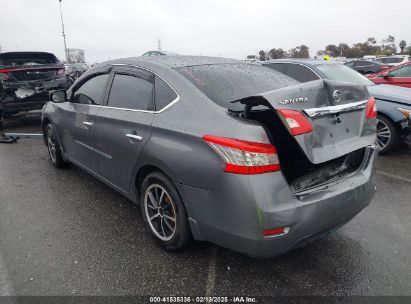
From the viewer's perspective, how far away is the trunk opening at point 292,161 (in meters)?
2.37

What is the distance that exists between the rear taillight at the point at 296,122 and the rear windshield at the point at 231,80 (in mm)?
424

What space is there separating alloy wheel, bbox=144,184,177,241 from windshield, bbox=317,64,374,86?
484 cm

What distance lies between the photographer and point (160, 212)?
2.85 meters

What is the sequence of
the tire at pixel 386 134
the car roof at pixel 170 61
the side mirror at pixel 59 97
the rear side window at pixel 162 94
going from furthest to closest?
1. the tire at pixel 386 134
2. the side mirror at pixel 59 97
3. the car roof at pixel 170 61
4. the rear side window at pixel 162 94

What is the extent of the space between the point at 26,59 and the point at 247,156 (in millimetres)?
8238

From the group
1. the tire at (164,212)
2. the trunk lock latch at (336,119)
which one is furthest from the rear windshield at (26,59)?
the trunk lock latch at (336,119)

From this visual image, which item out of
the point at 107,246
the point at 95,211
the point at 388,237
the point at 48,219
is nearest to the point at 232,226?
the point at 107,246

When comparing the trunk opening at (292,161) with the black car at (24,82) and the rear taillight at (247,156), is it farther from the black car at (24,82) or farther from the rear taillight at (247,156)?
the black car at (24,82)

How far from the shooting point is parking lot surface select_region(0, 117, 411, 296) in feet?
7.95

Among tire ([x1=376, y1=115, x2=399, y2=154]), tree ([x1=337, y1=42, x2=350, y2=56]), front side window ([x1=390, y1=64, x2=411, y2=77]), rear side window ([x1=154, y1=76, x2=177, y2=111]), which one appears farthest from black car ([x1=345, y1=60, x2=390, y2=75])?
tree ([x1=337, y1=42, x2=350, y2=56])

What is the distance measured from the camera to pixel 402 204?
372 centimetres

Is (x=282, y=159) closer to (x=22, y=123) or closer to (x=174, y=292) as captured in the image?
(x=174, y=292)

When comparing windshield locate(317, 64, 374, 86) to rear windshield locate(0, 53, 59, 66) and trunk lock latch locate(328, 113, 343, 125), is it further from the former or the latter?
rear windshield locate(0, 53, 59, 66)

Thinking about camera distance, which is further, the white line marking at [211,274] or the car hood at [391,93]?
the car hood at [391,93]
